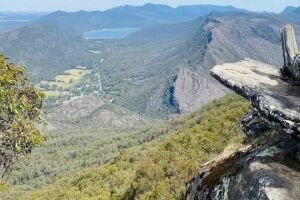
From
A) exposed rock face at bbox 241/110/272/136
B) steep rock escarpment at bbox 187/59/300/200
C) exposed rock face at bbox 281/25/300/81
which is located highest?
exposed rock face at bbox 281/25/300/81

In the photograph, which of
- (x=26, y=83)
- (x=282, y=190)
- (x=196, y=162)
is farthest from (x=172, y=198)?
(x=282, y=190)

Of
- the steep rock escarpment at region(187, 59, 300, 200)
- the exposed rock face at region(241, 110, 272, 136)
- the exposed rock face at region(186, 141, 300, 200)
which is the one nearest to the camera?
the exposed rock face at region(186, 141, 300, 200)

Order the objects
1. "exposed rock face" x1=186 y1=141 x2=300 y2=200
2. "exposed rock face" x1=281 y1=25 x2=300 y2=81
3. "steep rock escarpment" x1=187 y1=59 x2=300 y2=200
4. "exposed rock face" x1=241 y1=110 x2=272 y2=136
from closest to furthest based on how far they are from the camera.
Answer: "exposed rock face" x1=186 y1=141 x2=300 y2=200, "steep rock escarpment" x1=187 y1=59 x2=300 y2=200, "exposed rock face" x1=281 y1=25 x2=300 y2=81, "exposed rock face" x1=241 y1=110 x2=272 y2=136

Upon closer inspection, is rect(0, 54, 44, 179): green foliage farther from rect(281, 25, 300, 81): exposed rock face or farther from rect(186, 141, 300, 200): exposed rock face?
rect(281, 25, 300, 81): exposed rock face

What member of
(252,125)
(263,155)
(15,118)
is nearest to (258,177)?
(263,155)

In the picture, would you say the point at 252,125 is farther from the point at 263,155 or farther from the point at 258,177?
the point at 258,177

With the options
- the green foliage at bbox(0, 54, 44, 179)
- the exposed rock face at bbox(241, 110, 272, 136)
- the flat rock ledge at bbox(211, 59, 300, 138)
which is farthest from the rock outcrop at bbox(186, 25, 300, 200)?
the green foliage at bbox(0, 54, 44, 179)

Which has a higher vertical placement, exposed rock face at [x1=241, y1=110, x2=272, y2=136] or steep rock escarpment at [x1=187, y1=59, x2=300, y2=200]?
steep rock escarpment at [x1=187, y1=59, x2=300, y2=200]
